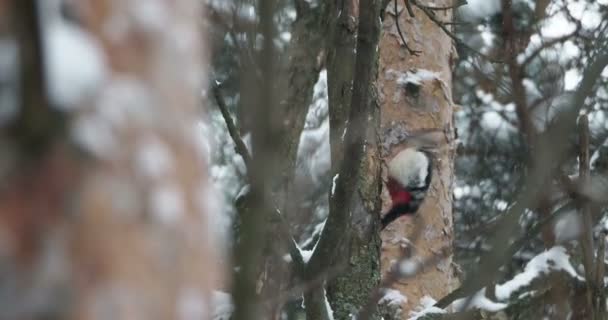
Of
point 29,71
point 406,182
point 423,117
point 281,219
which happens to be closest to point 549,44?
point 423,117

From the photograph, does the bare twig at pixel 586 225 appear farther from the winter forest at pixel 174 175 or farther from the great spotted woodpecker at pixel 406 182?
the great spotted woodpecker at pixel 406 182

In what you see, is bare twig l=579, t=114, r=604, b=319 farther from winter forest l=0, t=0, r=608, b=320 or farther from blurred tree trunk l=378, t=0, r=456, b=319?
blurred tree trunk l=378, t=0, r=456, b=319

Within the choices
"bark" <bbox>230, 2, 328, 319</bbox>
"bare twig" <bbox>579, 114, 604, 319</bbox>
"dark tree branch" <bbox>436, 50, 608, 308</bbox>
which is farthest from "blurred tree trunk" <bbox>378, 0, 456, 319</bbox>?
"dark tree branch" <bbox>436, 50, 608, 308</bbox>

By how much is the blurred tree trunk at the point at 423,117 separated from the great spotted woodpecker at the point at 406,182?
1.0 inches

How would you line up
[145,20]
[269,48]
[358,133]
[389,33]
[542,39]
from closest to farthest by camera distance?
[145,20] → [269,48] → [358,133] → [389,33] → [542,39]

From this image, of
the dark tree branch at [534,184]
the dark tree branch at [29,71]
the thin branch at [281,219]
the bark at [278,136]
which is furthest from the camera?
the thin branch at [281,219]

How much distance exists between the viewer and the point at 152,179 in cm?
71

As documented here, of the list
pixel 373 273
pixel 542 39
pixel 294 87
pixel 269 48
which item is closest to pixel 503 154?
pixel 542 39

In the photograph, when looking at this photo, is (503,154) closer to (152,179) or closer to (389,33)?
(389,33)

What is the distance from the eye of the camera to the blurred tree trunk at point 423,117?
331cm

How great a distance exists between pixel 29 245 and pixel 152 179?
112 mm

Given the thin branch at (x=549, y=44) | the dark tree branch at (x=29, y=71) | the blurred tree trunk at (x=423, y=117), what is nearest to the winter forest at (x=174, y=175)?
the dark tree branch at (x=29, y=71)

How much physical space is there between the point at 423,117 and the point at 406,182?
28 cm

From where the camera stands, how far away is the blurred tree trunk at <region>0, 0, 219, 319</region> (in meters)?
0.62
